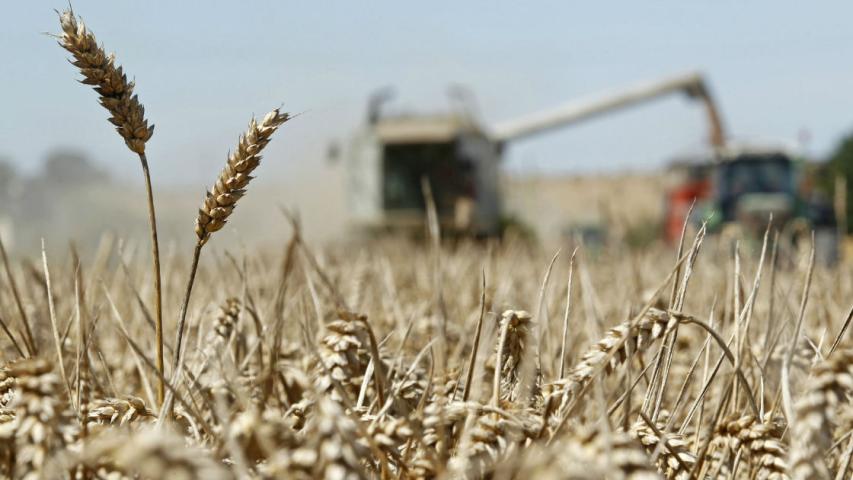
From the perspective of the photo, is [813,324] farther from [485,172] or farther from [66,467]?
[485,172]

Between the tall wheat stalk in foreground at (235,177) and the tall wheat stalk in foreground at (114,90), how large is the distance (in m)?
0.06

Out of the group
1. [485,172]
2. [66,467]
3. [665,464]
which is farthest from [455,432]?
[485,172]

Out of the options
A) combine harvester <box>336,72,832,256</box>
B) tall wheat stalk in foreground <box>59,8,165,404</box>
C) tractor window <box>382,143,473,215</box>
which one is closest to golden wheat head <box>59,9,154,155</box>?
tall wheat stalk in foreground <box>59,8,165,404</box>

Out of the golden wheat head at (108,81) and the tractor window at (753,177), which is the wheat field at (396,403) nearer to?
the golden wheat head at (108,81)

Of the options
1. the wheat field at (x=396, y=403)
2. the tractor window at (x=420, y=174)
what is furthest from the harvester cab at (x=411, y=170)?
the wheat field at (x=396, y=403)

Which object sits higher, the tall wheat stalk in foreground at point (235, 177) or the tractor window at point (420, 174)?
the tall wheat stalk in foreground at point (235, 177)

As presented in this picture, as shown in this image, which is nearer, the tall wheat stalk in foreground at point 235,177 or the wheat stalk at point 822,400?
the wheat stalk at point 822,400

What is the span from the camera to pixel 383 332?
2070 millimetres

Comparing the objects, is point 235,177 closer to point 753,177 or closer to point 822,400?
point 822,400

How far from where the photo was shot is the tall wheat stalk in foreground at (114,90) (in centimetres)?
108

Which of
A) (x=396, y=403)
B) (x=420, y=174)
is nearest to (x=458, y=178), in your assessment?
(x=420, y=174)

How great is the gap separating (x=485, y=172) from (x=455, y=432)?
14.8 m

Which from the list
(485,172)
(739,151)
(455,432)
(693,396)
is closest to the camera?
(455,432)

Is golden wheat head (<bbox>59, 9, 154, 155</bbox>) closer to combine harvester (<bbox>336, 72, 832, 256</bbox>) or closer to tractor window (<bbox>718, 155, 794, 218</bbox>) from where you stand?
combine harvester (<bbox>336, 72, 832, 256</bbox>)
